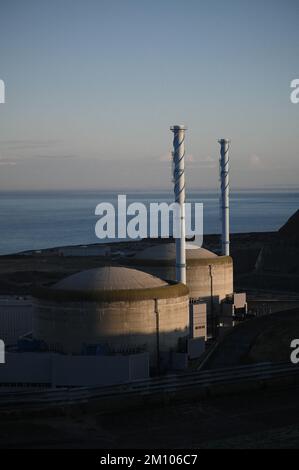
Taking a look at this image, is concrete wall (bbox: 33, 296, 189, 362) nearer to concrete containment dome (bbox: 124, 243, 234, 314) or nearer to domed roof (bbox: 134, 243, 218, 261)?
concrete containment dome (bbox: 124, 243, 234, 314)

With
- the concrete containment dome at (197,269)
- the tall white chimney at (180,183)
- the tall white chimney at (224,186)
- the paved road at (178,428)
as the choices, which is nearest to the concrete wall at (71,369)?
the paved road at (178,428)

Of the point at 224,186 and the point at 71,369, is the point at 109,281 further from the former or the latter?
the point at 224,186

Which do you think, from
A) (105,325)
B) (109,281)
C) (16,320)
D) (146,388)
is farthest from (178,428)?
(16,320)

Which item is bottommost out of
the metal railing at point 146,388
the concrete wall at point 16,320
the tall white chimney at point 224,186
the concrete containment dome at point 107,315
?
the concrete wall at point 16,320

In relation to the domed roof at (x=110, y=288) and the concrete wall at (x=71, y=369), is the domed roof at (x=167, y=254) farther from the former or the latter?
the concrete wall at (x=71, y=369)
